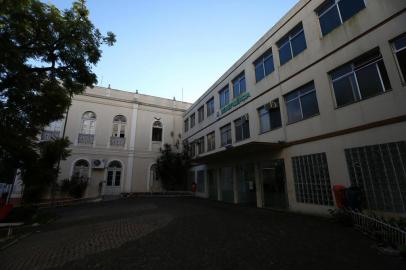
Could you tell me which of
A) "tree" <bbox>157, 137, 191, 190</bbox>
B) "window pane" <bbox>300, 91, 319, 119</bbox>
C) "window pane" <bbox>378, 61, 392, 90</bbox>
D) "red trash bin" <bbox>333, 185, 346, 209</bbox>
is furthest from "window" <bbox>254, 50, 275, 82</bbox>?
"tree" <bbox>157, 137, 191, 190</bbox>

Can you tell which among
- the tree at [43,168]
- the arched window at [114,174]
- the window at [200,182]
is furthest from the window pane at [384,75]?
the arched window at [114,174]

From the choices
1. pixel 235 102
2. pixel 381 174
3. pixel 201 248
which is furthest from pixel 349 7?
pixel 201 248

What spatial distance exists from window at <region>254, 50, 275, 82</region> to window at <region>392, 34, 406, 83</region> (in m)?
6.10

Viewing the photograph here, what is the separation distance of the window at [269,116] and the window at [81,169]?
17807mm

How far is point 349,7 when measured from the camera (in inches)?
341

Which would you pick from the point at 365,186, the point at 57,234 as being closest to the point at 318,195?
the point at 365,186

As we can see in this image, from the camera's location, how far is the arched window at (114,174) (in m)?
21.4

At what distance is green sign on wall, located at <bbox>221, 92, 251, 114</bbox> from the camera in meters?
14.7

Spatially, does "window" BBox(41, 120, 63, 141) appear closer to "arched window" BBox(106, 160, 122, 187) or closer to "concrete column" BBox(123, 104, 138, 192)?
"arched window" BBox(106, 160, 122, 187)

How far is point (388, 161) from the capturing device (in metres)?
6.88

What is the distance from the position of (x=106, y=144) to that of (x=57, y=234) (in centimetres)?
1594

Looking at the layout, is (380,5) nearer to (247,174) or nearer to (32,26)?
(247,174)

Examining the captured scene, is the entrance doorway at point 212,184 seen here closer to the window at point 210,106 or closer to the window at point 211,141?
the window at point 211,141

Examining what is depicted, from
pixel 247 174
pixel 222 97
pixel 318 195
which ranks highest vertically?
pixel 222 97
